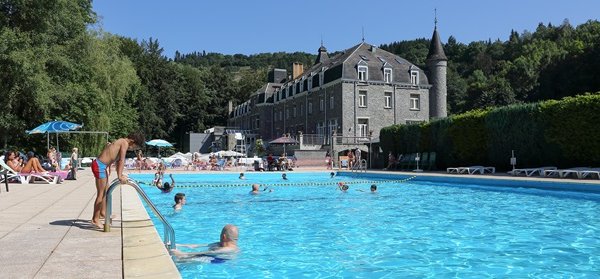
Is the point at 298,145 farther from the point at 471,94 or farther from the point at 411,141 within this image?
the point at 471,94

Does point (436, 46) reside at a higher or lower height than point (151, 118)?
higher

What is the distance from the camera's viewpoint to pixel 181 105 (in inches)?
2416

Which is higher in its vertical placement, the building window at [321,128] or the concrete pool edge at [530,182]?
the building window at [321,128]

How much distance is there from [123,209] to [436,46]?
36.9 meters

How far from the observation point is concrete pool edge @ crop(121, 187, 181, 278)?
370cm

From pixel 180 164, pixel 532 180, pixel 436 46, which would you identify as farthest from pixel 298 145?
pixel 532 180

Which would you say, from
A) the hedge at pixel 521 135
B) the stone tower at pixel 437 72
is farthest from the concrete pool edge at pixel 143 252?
the stone tower at pixel 437 72

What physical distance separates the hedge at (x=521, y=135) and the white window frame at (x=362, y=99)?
31.4ft

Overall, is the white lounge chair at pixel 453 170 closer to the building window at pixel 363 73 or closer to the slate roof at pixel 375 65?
the slate roof at pixel 375 65

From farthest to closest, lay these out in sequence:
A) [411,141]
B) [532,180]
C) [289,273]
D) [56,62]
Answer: [411,141] → [56,62] → [532,180] → [289,273]

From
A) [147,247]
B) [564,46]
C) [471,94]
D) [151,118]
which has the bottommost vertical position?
[147,247]

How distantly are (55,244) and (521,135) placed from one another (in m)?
20.1

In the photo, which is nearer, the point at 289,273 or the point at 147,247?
the point at 147,247

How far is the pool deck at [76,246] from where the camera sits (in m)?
3.75
